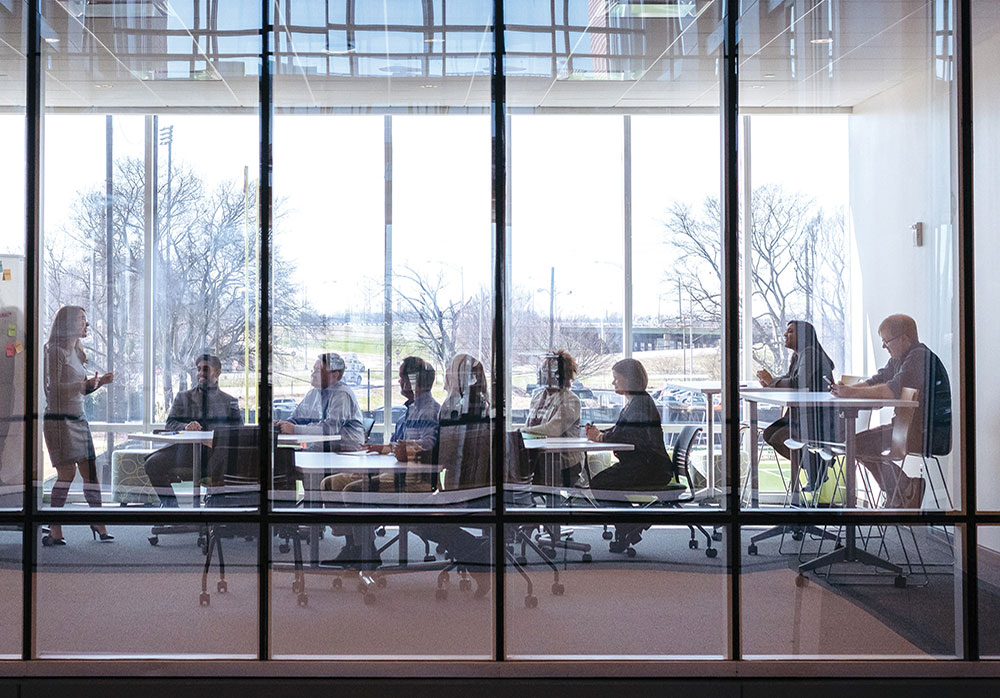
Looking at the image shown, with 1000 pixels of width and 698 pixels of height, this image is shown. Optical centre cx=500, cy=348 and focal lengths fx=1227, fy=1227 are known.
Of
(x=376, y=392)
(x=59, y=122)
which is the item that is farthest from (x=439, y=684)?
(x=59, y=122)

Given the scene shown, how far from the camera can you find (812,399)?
18.8 feet

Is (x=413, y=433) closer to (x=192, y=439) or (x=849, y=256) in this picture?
(x=192, y=439)

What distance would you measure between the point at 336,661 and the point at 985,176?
3.73 metres

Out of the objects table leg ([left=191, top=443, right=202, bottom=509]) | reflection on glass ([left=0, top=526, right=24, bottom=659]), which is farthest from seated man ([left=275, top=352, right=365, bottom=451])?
reflection on glass ([left=0, top=526, right=24, bottom=659])

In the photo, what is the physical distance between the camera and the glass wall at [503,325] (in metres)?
5.65

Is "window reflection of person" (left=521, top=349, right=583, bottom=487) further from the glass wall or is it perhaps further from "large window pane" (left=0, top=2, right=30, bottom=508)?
"large window pane" (left=0, top=2, right=30, bottom=508)

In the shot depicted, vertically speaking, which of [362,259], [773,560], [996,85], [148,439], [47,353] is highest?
[996,85]

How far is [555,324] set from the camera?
18.8 ft

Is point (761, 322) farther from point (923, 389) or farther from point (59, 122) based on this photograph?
point (59, 122)

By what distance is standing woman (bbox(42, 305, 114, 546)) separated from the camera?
5.69 m

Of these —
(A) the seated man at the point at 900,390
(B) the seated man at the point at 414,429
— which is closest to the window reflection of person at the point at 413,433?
(B) the seated man at the point at 414,429

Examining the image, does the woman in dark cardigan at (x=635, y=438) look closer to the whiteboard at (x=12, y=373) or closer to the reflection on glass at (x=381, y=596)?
the reflection on glass at (x=381, y=596)

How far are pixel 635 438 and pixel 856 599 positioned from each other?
125 cm

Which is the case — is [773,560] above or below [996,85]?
below
